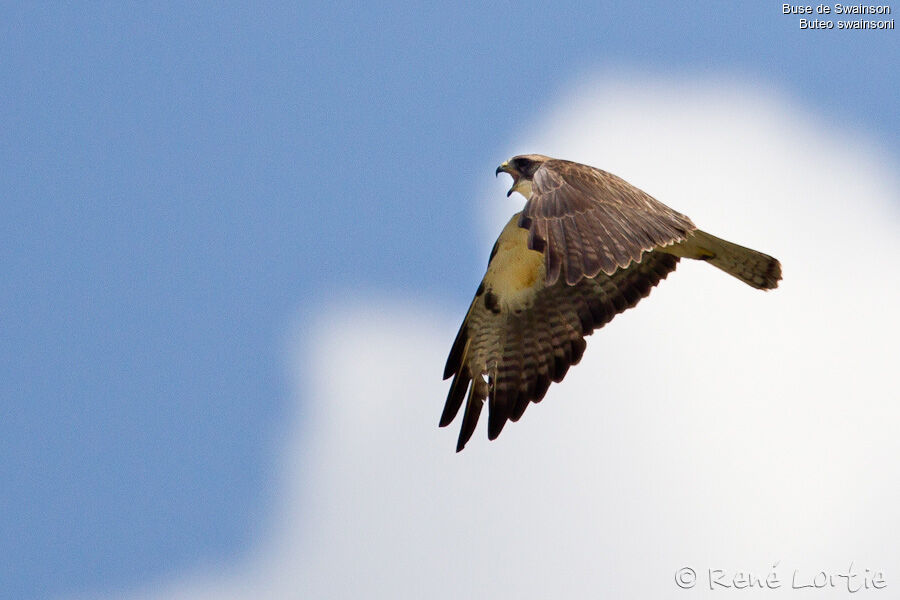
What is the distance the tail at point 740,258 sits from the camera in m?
11.0

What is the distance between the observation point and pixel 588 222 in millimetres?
9242

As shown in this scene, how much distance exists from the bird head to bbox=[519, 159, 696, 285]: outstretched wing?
0.84m

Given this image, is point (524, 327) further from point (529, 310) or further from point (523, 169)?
point (523, 169)

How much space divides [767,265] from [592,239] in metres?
2.48

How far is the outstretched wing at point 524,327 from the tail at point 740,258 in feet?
0.86

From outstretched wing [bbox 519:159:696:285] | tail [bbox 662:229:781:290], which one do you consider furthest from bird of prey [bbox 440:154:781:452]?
outstretched wing [bbox 519:159:696:285]

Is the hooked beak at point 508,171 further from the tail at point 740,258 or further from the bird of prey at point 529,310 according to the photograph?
the tail at point 740,258

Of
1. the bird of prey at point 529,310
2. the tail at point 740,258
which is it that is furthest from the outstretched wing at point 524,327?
the tail at point 740,258

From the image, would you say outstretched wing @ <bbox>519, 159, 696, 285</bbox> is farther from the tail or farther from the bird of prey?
the tail

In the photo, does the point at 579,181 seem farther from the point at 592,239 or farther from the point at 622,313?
the point at 622,313

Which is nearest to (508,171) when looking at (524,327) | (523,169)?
(523,169)

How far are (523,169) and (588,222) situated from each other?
75.5 inches

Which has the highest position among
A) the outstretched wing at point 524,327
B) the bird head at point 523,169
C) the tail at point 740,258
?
the bird head at point 523,169

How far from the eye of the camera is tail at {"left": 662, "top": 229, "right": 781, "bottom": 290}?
11.0 metres
